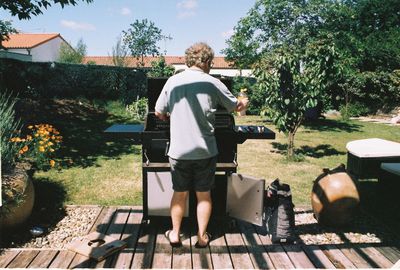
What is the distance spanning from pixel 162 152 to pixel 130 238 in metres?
1.05

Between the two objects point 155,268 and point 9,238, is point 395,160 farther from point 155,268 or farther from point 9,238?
point 9,238

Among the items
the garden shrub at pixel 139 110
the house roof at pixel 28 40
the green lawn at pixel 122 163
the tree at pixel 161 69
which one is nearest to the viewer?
the green lawn at pixel 122 163

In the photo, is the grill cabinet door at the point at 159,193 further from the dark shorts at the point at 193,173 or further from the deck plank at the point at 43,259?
the deck plank at the point at 43,259

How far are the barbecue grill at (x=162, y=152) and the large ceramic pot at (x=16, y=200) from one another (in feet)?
3.93

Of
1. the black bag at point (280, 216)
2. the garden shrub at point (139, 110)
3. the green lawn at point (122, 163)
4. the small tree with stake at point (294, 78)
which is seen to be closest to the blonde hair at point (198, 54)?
the black bag at point (280, 216)

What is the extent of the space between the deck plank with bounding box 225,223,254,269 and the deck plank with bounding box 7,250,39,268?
6.49 feet

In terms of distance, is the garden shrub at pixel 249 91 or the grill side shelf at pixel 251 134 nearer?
the grill side shelf at pixel 251 134

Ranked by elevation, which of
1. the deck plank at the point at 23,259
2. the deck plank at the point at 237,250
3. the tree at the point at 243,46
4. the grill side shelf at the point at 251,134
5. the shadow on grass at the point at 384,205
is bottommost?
the shadow on grass at the point at 384,205

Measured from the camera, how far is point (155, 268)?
3379 mm

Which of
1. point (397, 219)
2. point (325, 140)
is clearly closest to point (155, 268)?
point (397, 219)

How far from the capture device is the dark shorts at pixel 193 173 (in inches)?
136

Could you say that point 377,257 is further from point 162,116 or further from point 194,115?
Result: point 162,116

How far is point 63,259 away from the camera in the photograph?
3506 mm

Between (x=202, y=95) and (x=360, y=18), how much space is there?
114 ft
